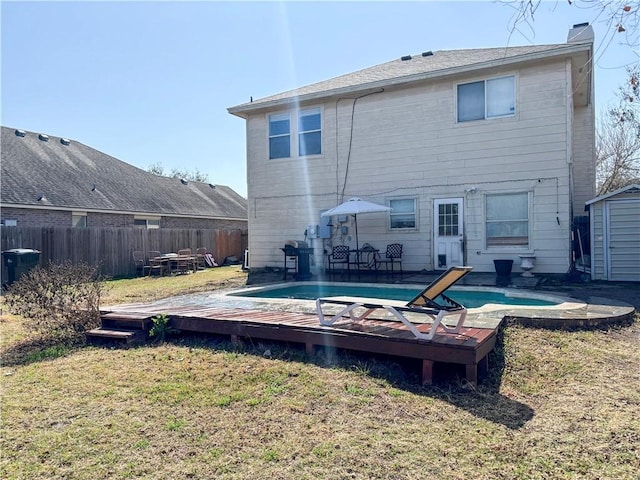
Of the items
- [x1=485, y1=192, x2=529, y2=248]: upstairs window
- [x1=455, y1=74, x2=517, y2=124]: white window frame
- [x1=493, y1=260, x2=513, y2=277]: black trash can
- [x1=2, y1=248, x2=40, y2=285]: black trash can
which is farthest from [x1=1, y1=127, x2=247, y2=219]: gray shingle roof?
[x1=493, y1=260, x2=513, y2=277]: black trash can

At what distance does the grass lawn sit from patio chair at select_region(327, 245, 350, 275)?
7662 millimetres

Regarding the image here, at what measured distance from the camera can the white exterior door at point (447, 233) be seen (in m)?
11.6

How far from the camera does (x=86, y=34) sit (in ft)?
32.0

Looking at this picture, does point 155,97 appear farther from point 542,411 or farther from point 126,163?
point 542,411

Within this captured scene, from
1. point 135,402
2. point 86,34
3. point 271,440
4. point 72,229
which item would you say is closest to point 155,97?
→ point 72,229

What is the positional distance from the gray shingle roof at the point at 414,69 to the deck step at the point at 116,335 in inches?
373

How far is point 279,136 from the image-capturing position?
46.3 feet

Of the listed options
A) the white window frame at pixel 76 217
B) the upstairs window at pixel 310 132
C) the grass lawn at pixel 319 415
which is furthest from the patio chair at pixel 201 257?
the grass lawn at pixel 319 415

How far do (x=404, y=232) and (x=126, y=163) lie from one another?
20.1m

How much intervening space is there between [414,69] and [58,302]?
1072cm

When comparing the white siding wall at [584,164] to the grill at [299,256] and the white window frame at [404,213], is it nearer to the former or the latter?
the white window frame at [404,213]

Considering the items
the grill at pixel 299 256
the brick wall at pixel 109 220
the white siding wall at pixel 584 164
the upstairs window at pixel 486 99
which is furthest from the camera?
the brick wall at pixel 109 220

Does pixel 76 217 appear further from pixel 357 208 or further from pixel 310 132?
pixel 357 208

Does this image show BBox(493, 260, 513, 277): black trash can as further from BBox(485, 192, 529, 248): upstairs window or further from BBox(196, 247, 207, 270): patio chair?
BBox(196, 247, 207, 270): patio chair
